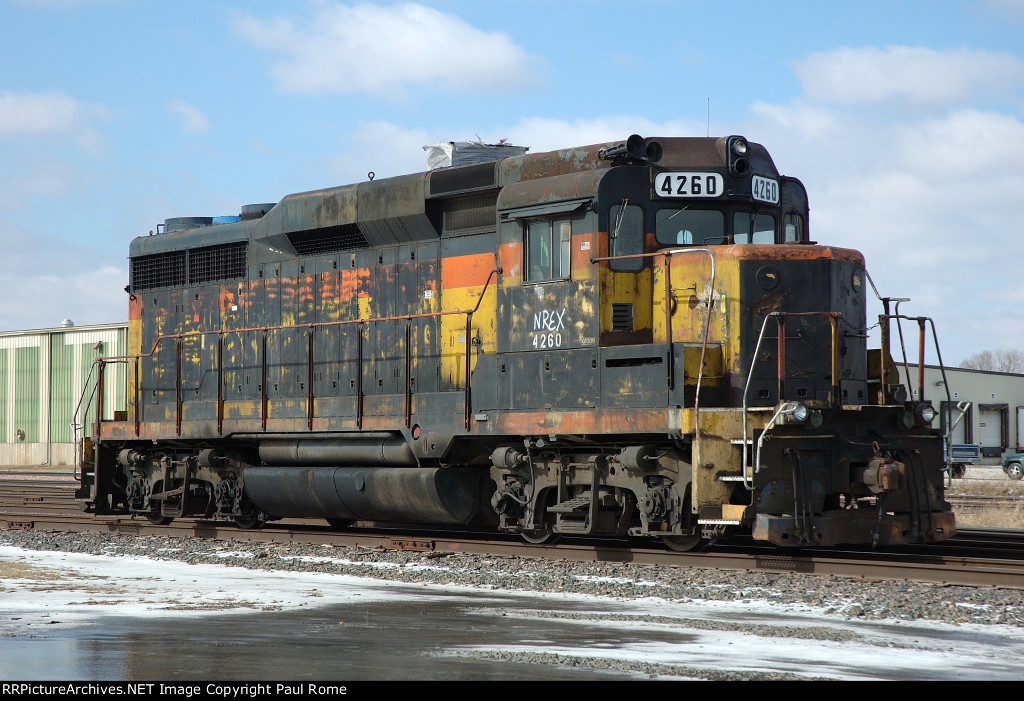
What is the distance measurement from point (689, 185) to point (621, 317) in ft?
4.57

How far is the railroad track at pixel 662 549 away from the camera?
32.2ft

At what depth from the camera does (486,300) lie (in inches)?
475

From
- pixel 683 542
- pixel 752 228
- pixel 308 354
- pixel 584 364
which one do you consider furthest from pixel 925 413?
pixel 308 354

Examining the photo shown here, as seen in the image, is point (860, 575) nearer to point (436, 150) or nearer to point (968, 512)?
point (436, 150)

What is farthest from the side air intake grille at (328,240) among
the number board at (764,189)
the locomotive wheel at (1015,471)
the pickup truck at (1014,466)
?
the pickup truck at (1014,466)

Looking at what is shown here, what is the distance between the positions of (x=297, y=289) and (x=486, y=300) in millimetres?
3386

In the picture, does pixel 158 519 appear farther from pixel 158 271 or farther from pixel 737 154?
pixel 737 154

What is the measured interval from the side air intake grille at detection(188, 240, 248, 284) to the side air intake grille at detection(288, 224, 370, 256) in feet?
3.42

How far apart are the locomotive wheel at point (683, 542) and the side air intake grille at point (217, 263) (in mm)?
7084

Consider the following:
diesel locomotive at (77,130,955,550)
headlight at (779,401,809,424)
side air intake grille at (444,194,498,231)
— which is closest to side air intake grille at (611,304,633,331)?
diesel locomotive at (77,130,955,550)

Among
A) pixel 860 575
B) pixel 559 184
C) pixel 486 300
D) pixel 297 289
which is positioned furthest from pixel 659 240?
pixel 297 289

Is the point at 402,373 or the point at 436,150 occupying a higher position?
the point at 436,150

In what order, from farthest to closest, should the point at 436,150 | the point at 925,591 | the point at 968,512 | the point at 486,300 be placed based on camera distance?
the point at 968,512 < the point at 436,150 < the point at 486,300 < the point at 925,591

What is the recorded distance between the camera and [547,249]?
11266 millimetres
